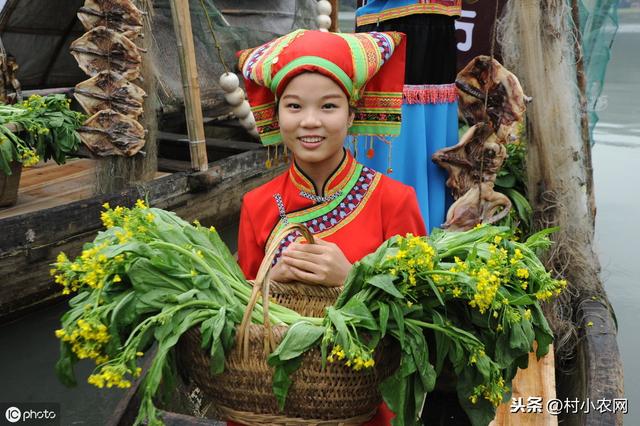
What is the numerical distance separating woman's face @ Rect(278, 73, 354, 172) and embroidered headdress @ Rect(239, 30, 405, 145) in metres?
0.03

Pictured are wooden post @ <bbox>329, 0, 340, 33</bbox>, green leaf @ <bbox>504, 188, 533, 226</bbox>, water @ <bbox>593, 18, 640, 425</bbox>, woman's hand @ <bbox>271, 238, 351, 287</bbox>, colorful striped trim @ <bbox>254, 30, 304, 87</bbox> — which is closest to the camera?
woman's hand @ <bbox>271, 238, 351, 287</bbox>

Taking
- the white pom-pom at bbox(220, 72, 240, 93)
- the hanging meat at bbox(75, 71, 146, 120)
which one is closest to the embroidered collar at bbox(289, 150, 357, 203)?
the hanging meat at bbox(75, 71, 146, 120)

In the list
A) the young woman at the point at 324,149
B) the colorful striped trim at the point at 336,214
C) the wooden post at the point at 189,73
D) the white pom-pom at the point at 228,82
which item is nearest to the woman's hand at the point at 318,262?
the young woman at the point at 324,149

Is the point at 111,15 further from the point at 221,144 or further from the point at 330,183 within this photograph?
the point at 330,183

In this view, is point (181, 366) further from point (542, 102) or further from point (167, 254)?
point (542, 102)

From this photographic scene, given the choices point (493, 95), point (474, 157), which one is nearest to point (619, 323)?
point (474, 157)

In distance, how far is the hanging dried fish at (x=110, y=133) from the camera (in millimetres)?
4758

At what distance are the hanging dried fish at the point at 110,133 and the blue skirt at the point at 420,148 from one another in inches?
80.3

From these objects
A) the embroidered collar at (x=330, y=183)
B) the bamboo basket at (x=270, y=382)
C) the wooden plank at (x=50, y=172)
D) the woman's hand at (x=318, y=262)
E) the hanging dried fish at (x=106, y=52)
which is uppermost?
the hanging dried fish at (x=106, y=52)

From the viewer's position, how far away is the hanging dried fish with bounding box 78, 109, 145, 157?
476 centimetres

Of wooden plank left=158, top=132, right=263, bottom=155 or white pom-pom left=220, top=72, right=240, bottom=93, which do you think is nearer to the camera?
white pom-pom left=220, top=72, right=240, bottom=93

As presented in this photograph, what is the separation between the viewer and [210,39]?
6637 mm

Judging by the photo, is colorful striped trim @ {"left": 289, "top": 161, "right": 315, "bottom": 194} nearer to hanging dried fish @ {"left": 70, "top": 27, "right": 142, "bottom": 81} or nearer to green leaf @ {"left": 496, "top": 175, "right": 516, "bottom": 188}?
green leaf @ {"left": 496, "top": 175, "right": 516, "bottom": 188}

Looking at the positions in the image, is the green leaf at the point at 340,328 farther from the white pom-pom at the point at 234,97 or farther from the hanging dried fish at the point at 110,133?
the white pom-pom at the point at 234,97
